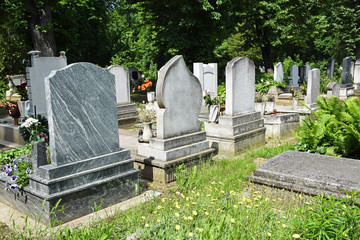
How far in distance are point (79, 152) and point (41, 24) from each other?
14150 mm

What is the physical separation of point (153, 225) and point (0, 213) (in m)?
2.86

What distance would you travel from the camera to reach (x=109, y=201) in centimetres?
482

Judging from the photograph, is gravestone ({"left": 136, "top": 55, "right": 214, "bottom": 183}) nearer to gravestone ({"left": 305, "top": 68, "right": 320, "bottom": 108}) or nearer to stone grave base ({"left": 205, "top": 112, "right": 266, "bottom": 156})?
stone grave base ({"left": 205, "top": 112, "right": 266, "bottom": 156})

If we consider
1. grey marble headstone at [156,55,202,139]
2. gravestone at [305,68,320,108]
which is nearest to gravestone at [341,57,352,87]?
gravestone at [305,68,320,108]

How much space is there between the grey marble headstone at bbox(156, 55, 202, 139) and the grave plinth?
1.15 meters

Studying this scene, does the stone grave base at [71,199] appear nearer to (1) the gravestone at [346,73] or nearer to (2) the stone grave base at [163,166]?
(2) the stone grave base at [163,166]

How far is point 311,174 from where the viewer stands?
456 cm

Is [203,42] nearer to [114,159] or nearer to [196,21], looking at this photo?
[196,21]

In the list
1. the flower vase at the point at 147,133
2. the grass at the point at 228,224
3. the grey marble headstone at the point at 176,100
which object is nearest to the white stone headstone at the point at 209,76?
the grey marble headstone at the point at 176,100

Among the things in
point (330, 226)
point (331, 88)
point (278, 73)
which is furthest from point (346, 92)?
point (330, 226)

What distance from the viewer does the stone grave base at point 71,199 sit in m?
4.25

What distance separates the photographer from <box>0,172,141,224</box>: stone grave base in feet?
13.9

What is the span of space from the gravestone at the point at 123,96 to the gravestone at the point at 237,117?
4.56m

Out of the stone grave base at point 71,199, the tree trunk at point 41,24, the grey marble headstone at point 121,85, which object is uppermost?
the tree trunk at point 41,24
